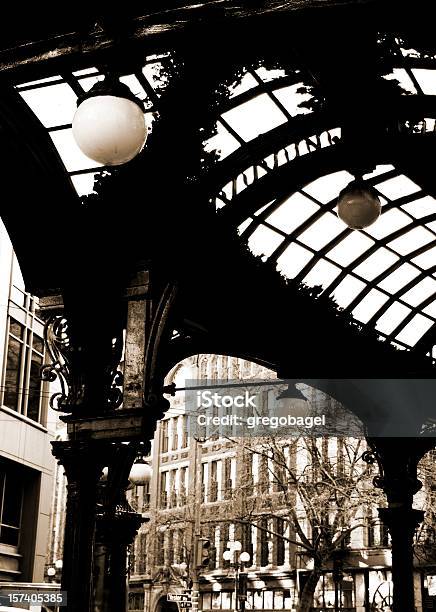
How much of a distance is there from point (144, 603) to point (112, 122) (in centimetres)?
5398

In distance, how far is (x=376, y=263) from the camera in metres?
10.9

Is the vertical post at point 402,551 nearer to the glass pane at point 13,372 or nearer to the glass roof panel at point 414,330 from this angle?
the glass roof panel at point 414,330

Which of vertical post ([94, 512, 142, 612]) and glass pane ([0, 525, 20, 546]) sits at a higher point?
glass pane ([0, 525, 20, 546])

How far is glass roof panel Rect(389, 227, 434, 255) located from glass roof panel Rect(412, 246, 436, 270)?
0.85ft

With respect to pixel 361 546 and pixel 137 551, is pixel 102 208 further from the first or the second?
pixel 137 551

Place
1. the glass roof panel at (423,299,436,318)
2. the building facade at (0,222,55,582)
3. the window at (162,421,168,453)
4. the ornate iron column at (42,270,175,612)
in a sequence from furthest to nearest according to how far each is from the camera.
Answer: the window at (162,421,168,453) < the building facade at (0,222,55,582) < the glass roof panel at (423,299,436,318) < the ornate iron column at (42,270,175,612)

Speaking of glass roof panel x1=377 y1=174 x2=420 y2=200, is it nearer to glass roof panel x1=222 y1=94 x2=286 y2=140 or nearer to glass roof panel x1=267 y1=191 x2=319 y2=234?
glass roof panel x1=267 y1=191 x2=319 y2=234

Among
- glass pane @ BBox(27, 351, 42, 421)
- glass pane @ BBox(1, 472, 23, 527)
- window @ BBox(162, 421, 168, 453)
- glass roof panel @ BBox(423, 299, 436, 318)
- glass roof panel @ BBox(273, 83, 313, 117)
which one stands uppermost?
window @ BBox(162, 421, 168, 453)

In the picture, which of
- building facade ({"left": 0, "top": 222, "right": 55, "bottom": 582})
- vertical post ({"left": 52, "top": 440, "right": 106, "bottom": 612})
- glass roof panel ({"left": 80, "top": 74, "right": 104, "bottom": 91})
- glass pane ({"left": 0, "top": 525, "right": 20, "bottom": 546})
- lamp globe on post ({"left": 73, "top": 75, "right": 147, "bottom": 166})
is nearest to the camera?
lamp globe on post ({"left": 73, "top": 75, "right": 147, "bottom": 166})

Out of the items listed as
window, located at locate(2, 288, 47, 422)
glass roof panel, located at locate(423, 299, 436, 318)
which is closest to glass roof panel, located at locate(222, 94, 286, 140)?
glass roof panel, located at locate(423, 299, 436, 318)

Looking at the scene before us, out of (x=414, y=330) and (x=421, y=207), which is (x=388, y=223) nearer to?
(x=421, y=207)

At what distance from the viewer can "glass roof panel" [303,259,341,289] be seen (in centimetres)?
1049

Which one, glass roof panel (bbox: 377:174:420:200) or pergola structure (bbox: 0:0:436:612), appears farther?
glass roof panel (bbox: 377:174:420:200)

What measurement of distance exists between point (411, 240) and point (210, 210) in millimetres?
4105
